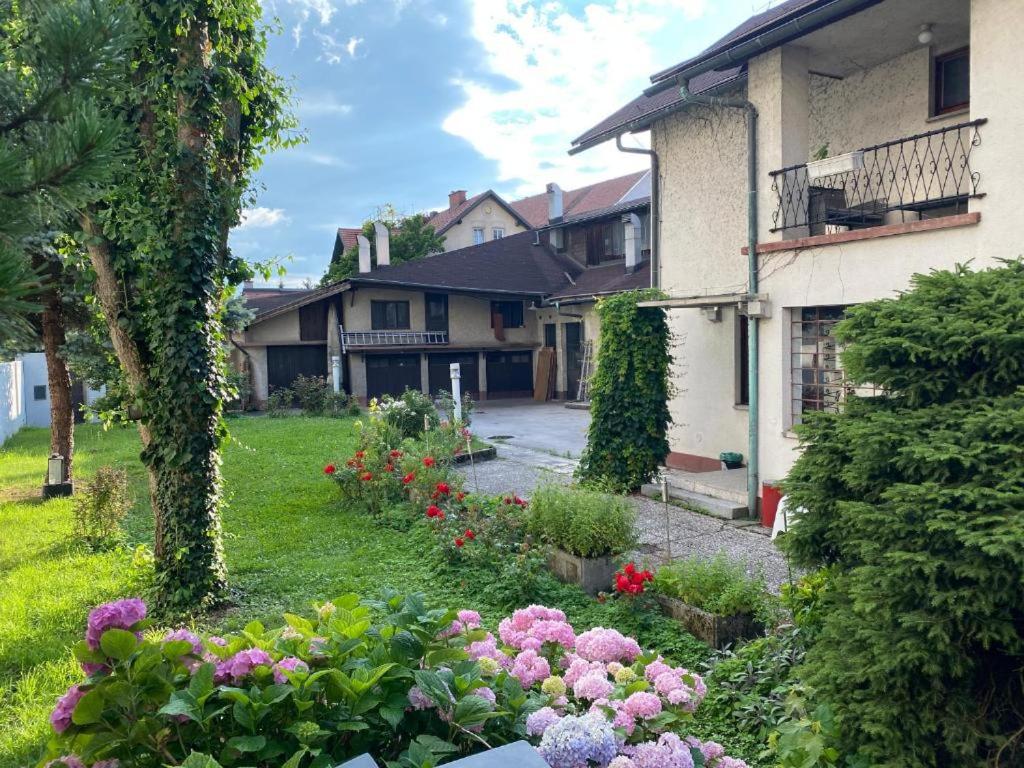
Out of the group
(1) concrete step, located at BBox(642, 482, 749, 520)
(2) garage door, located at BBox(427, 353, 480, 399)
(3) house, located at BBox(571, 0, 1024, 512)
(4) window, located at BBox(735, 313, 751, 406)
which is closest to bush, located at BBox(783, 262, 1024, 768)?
(3) house, located at BBox(571, 0, 1024, 512)

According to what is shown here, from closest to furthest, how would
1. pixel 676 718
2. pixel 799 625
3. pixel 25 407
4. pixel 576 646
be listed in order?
pixel 676 718
pixel 576 646
pixel 799 625
pixel 25 407

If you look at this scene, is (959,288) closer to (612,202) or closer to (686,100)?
(686,100)

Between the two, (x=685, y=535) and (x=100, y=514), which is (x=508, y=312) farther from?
(x=100, y=514)

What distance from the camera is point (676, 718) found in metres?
2.13

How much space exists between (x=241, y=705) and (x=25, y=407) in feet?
76.2

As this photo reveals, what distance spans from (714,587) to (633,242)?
18527 mm

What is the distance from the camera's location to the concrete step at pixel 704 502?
8.37 m

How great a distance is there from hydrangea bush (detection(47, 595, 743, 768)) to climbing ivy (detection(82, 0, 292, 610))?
3466 millimetres

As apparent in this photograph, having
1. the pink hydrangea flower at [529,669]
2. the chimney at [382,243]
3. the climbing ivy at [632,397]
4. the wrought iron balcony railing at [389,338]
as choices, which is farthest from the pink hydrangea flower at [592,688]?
the chimney at [382,243]

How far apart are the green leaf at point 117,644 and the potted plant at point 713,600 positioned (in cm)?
367

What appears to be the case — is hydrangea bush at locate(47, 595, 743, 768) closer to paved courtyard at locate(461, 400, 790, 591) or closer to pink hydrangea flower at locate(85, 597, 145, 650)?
pink hydrangea flower at locate(85, 597, 145, 650)

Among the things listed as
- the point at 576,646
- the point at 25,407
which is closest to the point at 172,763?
the point at 576,646

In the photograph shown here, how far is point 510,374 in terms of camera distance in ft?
87.5

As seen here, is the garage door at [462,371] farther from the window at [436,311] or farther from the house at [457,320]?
the window at [436,311]
